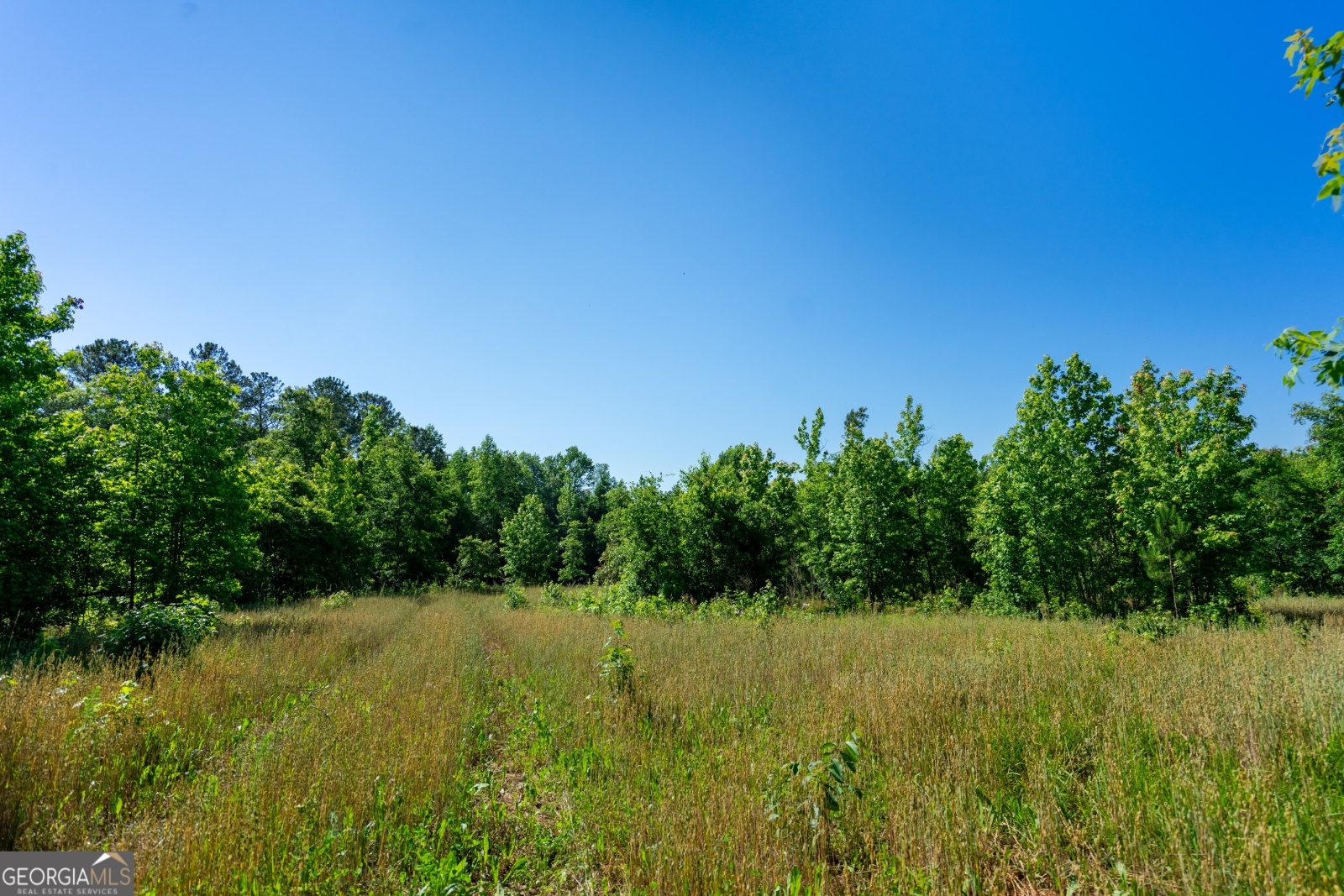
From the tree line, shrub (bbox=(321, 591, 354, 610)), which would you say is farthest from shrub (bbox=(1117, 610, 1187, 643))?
shrub (bbox=(321, 591, 354, 610))

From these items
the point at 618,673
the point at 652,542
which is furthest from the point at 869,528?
Result: the point at 618,673

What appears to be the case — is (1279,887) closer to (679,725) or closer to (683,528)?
(679,725)

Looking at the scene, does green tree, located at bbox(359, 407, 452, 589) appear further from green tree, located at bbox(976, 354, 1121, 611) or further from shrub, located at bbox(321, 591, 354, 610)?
green tree, located at bbox(976, 354, 1121, 611)

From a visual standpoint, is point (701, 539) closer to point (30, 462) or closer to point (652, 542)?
point (652, 542)

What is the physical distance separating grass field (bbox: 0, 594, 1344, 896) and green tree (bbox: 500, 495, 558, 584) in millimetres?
26403

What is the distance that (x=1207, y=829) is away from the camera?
2781 millimetres

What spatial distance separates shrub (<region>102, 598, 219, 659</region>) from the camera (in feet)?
25.2

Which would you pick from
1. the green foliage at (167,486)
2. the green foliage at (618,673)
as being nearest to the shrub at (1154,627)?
the green foliage at (618,673)

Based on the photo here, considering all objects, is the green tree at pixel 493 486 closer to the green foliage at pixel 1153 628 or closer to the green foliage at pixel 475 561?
the green foliage at pixel 475 561

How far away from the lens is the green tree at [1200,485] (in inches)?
625

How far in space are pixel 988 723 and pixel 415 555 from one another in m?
31.1

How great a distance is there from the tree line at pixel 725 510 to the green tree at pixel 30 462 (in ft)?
0.14

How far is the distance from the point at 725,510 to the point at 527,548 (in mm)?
17631

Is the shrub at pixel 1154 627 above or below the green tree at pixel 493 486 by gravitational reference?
below
